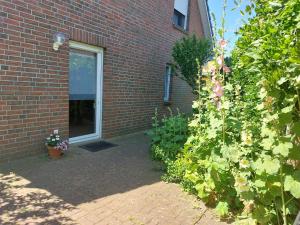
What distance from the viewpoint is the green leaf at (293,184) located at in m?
2.36

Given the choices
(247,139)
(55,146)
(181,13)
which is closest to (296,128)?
(247,139)

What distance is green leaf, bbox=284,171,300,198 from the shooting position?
7.74ft

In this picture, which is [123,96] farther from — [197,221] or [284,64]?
[284,64]

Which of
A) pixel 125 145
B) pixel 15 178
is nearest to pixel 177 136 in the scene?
pixel 125 145

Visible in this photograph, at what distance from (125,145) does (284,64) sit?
4558 millimetres

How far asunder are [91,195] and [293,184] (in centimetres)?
244

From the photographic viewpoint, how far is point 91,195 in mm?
3533

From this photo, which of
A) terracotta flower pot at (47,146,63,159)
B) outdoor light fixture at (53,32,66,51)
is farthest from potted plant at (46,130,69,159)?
outdoor light fixture at (53,32,66,51)

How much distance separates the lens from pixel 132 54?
7367 millimetres

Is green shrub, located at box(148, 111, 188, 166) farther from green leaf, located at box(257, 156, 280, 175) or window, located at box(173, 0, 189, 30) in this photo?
window, located at box(173, 0, 189, 30)

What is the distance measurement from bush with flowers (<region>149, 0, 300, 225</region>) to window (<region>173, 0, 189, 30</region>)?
25.0ft

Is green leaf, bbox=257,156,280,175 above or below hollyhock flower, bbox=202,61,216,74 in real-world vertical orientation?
below

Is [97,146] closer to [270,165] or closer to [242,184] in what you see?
[242,184]

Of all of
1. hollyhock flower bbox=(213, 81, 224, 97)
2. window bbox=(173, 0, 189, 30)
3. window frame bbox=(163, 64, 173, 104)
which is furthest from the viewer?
window bbox=(173, 0, 189, 30)
